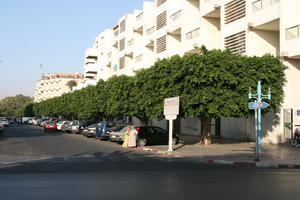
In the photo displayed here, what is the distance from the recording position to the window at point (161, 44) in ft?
147

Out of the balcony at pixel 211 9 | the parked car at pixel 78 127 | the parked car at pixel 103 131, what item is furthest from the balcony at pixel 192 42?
the parked car at pixel 78 127

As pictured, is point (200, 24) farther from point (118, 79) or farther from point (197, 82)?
point (197, 82)

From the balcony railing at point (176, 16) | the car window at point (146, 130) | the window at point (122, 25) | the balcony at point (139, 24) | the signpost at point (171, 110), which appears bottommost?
the car window at point (146, 130)

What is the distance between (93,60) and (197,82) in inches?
3093

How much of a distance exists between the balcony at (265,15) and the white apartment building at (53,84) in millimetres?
125407

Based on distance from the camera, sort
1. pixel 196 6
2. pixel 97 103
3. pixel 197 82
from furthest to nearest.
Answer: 1. pixel 97 103
2. pixel 196 6
3. pixel 197 82

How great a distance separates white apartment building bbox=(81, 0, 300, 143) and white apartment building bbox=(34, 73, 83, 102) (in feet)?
330

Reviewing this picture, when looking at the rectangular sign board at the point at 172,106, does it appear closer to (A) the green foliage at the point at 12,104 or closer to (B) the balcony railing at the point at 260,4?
(B) the balcony railing at the point at 260,4

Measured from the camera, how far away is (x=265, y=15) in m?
27.0

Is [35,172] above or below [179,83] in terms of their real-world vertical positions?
below

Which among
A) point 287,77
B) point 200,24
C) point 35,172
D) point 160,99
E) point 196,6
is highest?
point 196,6

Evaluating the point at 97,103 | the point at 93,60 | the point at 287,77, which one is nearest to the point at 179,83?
the point at 287,77

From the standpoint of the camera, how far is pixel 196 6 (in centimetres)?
3959

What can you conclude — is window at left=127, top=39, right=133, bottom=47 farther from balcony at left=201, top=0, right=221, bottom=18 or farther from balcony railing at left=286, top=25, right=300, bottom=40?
balcony railing at left=286, top=25, right=300, bottom=40
